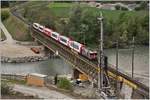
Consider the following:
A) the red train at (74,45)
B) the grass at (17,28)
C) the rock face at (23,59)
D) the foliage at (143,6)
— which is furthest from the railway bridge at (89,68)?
the foliage at (143,6)

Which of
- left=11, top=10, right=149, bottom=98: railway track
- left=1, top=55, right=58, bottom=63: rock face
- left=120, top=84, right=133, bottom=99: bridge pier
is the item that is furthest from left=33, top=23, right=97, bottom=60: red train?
left=120, top=84, right=133, bottom=99: bridge pier

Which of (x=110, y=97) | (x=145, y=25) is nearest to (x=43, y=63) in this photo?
(x=145, y=25)

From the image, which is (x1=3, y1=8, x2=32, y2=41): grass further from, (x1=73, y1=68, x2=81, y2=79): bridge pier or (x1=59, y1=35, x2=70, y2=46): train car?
(x1=73, y1=68, x2=81, y2=79): bridge pier

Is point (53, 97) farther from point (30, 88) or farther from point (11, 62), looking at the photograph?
point (11, 62)

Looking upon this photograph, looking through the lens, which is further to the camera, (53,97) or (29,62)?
(29,62)

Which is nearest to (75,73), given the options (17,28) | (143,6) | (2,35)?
(2,35)

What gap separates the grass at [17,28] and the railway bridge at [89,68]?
14.1 feet

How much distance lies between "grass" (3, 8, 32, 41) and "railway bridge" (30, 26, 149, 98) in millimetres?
4298

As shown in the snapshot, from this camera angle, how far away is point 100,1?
52531 millimetres

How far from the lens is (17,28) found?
39000mm

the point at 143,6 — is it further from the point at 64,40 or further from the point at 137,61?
the point at 64,40

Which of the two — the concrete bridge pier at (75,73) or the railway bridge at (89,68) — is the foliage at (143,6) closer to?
the railway bridge at (89,68)

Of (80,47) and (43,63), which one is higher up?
(80,47)

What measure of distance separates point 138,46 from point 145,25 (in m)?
3.71
